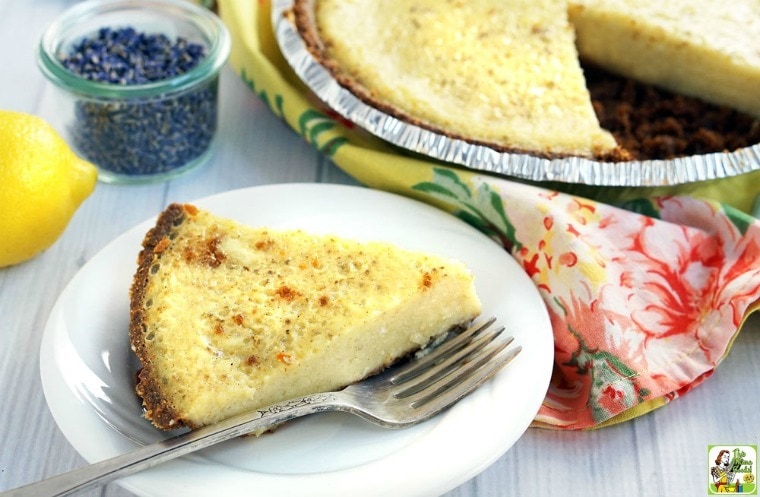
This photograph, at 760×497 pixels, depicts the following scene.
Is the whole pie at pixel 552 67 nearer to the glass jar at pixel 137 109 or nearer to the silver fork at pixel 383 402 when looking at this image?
the glass jar at pixel 137 109

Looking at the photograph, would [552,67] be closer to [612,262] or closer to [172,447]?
[612,262]

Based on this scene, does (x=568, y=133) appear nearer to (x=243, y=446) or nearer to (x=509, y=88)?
(x=509, y=88)

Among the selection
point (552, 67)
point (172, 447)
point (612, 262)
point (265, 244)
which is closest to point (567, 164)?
point (612, 262)

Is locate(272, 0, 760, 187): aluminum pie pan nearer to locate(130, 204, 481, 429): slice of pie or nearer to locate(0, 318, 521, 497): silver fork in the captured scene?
locate(130, 204, 481, 429): slice of pie

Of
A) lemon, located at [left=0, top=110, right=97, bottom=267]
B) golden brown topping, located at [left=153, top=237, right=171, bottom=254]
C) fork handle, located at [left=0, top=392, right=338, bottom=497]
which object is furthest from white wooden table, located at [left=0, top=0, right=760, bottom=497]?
golden brown topping, located at [left=153, top=237, right=171, bottom=254]

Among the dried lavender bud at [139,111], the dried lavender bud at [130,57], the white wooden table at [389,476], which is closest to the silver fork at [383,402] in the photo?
the white wooden table at [389,476]

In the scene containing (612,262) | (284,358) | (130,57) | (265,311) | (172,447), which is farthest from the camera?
(130,57)

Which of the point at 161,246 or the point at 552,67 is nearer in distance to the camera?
the point at 161,246
